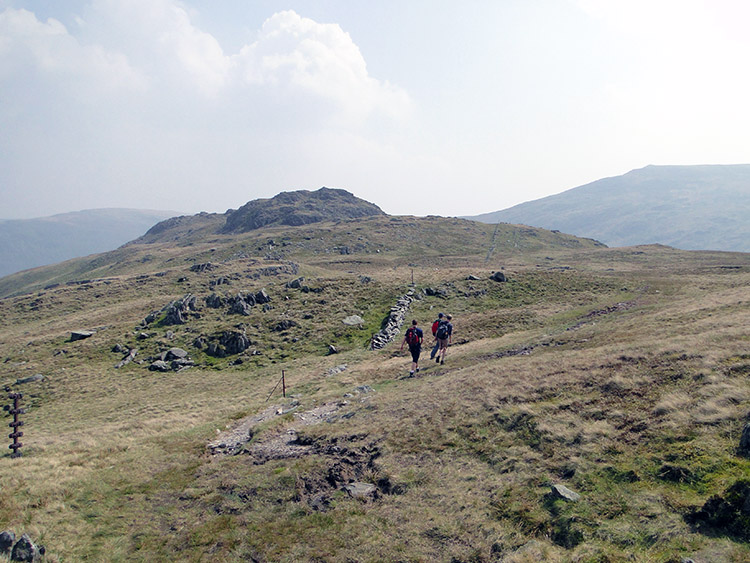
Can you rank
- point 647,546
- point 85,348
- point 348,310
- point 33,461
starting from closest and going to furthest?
point 647,546, point 33,461, point 85,348, point 348,310

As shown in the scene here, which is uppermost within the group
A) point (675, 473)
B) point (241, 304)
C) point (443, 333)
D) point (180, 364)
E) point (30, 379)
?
point (241, 304)

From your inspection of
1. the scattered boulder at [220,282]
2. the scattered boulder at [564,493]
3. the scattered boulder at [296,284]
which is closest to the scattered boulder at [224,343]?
the scattered boulder at [296,284]

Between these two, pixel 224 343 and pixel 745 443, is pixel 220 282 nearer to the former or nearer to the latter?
pixel 224 343

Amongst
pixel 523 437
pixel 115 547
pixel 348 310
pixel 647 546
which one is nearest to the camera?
pixel 647 546

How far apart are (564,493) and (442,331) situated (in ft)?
48.4

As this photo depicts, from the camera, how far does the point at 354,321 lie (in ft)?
132

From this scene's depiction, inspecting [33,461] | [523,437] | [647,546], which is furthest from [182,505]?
[647,546]

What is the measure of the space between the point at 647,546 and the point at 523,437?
4817 millimetres

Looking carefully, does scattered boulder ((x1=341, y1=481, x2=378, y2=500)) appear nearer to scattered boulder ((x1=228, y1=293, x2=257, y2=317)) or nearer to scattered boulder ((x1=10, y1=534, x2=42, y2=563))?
scattered boulder ((x1=10, y1=534, x2=42, y2=563))

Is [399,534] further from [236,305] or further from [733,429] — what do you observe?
[236,305]

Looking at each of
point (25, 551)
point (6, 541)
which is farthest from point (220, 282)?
point (25, 551)

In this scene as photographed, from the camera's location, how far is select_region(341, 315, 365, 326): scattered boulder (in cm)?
3978

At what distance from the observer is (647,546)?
683 centimetres

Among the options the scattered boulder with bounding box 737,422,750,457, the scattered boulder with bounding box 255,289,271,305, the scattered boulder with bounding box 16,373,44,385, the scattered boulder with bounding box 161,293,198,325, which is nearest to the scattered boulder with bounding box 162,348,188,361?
the scattered boulder with bounding box 161,293,198,325
